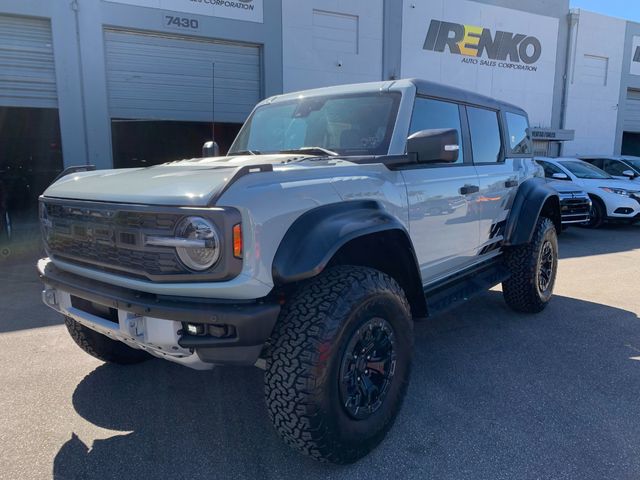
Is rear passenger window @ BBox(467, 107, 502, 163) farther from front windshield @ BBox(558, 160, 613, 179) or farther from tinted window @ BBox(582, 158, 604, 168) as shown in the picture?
tinted window @ BBox(582, 158, 604, 168)

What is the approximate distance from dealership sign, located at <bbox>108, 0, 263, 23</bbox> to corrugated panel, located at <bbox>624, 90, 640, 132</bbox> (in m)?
16.5

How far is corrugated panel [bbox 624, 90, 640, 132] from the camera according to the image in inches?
802

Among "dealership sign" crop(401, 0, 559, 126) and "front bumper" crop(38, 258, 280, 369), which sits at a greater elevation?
"dealership sign" crop(401, 0, 559, 126)

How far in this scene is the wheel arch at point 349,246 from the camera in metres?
2.20

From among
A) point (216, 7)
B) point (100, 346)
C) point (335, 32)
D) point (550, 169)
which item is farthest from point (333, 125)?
point (335, 32)

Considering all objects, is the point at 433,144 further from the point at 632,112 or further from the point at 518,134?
the point at 632,112

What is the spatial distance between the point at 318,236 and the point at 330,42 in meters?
11.7

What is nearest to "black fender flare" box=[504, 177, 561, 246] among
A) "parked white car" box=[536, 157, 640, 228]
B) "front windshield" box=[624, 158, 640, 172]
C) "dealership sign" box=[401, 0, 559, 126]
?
"parked white car" box=[536, 157, 640, 228]

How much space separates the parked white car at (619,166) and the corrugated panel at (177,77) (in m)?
8.85

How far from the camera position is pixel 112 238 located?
238 centimetres

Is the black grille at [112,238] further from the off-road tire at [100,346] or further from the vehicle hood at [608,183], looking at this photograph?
the vehicle hood at [608,183]

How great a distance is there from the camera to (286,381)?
2.17 m

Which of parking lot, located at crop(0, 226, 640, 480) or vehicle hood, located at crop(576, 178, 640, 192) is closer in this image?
parking lot, located at crop(0, 226, 640, 480)

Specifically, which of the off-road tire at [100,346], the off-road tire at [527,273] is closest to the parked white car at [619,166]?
the off-road tire at [527,273]
